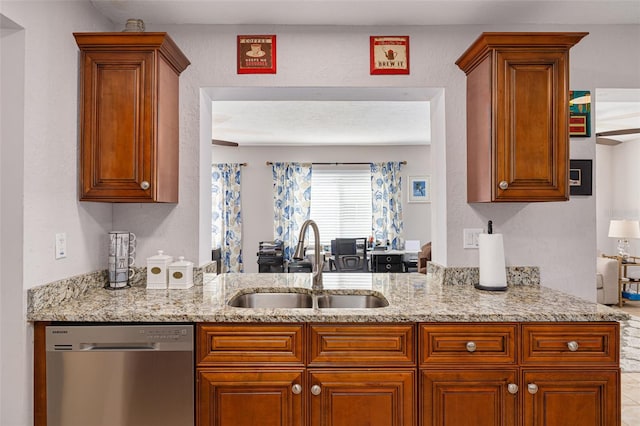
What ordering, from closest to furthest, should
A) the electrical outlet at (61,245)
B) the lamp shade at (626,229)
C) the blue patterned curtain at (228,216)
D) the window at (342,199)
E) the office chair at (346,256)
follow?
the electrical outlet at (61,245) < the lamp shade at (626,229) < the office chair at (346,256) < the blue patterned curtain at (228,216) < the window at (342,199)

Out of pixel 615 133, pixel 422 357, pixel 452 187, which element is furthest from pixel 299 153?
pixel 422 357

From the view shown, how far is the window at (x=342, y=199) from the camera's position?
7141mm

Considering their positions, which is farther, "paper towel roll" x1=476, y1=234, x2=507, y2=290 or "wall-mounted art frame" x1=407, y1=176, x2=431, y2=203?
"wall-mounted art frame" x1=407, y1=176, x2=431, y2=203

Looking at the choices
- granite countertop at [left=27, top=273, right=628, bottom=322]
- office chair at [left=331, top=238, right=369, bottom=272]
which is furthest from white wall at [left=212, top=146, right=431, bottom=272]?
granite countertop at [left=27, top=273, right=628, bottom=322]

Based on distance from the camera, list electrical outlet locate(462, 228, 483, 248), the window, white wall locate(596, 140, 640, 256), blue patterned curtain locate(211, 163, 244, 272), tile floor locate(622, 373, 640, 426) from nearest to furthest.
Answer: electrical outlet locate(462, 228, 483, 248) < tile floor locate(622, 373, 640, 426) < white wall locate(596, 140, 640, 256) < blue patterned curtain locate(211, 163, 244, 272) < the window

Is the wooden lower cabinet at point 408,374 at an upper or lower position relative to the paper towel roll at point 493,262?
lower

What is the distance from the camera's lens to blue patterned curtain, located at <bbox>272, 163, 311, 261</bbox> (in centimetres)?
704

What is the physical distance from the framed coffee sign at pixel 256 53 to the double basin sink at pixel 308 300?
1272mm

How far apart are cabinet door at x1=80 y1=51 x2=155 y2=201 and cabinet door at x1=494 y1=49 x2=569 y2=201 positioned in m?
1.70

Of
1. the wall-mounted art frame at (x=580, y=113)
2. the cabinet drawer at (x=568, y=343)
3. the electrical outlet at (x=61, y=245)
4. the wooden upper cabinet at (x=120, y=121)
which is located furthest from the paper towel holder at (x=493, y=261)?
the electrical outlet at (x=61, y=245)

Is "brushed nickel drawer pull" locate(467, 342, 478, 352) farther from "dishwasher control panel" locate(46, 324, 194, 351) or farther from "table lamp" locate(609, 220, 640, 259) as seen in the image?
"table lamp" locate(609, 220, 640, 259)

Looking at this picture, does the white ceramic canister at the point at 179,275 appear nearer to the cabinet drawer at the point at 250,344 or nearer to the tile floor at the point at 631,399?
the cabinet drawer at the point at 250,344

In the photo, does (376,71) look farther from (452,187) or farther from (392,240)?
(392,240)

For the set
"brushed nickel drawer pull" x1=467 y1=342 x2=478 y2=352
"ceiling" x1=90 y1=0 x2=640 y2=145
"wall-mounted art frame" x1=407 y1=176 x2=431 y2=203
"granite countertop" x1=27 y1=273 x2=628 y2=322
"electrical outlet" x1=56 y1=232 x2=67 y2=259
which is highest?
"ceiling" x1=90 y1=0 x2=640 y2=145
